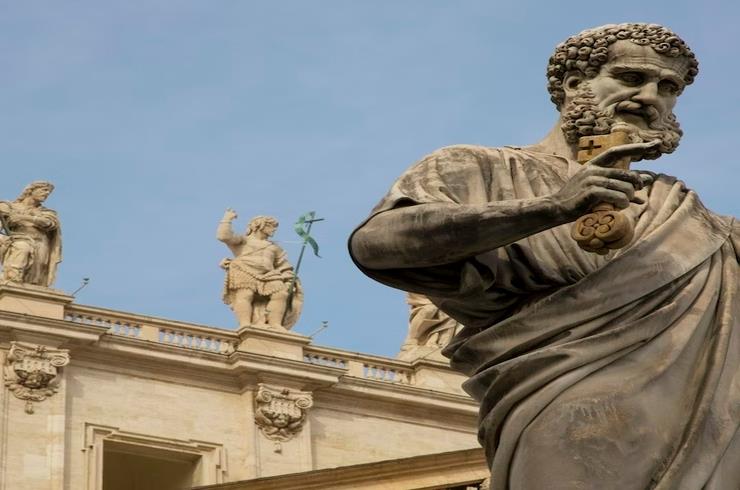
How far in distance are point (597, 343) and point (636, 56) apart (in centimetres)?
57

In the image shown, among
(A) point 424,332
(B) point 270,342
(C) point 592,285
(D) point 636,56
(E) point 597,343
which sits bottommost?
(E) point 597,343

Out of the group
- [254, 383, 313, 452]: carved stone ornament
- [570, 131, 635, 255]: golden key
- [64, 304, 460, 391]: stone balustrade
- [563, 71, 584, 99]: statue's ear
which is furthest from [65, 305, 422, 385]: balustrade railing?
[570, 131, 635, 255]: golden key

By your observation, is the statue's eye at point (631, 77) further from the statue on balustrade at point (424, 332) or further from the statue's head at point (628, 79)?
the statue on balustrade at point (424, 332)

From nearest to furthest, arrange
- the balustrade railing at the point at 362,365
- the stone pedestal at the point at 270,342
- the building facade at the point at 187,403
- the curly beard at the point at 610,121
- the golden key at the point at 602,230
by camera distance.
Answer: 1. the golden key at the point at 602,230
2. the curly beard at the point at 610,121
3. the building facade at the point at 187,403
4. the stone pedestal at the point at 270,342
5. the balustrade railing at the point at 362,365

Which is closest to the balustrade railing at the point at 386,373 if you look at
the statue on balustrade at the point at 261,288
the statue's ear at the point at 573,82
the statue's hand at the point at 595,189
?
the statue on balustrade at the point at 261,288

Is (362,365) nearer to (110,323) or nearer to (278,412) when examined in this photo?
(278,412)

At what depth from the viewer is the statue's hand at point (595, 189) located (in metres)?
3.94

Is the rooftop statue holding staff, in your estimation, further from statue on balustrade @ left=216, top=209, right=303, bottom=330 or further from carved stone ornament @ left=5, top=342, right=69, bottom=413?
statue on balustrade @ left=216, top=209, right=303, bottom=330

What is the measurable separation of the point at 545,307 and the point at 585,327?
7 cm

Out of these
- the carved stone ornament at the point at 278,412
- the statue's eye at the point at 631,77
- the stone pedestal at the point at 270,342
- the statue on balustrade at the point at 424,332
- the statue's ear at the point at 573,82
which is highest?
the statue on balustrade at the point at 424,332

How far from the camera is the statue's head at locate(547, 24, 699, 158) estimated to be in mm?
4324

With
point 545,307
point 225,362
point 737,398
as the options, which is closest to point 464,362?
point 545,307

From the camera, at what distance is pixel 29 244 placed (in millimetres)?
36438

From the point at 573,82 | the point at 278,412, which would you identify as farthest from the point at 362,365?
the point at 573,82
